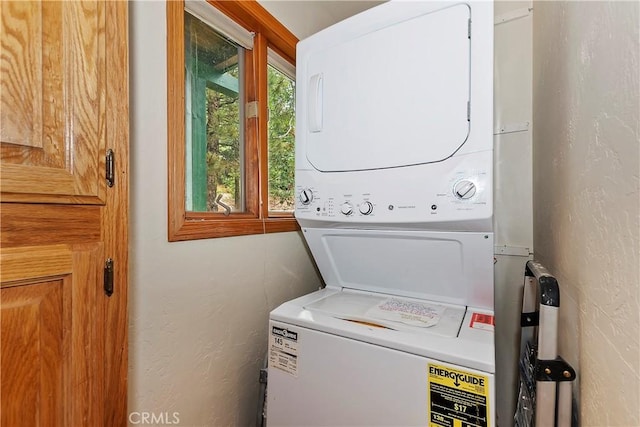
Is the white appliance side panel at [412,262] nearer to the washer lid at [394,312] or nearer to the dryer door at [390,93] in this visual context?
the washer lid at [394,312]

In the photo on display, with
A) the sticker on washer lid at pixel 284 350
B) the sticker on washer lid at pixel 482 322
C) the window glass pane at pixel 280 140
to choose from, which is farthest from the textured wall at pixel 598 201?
the window glass pane at pixel 280 140

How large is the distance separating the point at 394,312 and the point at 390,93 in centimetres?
89

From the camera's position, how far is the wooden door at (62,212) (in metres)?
0.67

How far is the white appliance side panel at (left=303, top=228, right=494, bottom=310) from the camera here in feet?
3.92

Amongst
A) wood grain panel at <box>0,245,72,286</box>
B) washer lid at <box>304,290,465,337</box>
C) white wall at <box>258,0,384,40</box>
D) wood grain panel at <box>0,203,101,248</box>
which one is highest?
white wall at <box>258,0,384,40</box>

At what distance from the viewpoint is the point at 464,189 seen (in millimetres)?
1066

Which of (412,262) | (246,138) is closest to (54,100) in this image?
(246,138)

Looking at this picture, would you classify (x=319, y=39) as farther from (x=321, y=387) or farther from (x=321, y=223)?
(x=321, y=387)

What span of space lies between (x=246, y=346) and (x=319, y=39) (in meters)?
1.50

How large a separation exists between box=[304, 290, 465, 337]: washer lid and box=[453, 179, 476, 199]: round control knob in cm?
48

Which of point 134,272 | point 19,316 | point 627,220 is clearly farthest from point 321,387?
point 627,220

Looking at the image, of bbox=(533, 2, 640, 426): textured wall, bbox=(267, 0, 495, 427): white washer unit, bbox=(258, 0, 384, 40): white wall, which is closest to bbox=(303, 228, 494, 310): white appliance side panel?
bbox=(267, 0, 495, 427): white washer unit

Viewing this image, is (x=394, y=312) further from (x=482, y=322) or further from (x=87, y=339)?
(x=87, y=339)

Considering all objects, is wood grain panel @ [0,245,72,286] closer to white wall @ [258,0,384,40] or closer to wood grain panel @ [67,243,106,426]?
wood grain panel @ [67,243,106,426]
